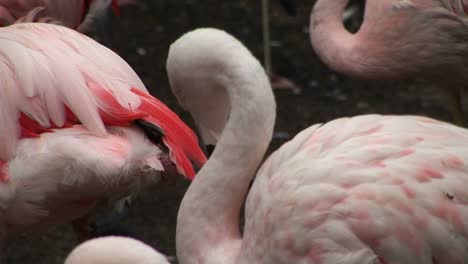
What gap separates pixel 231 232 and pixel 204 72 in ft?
1.77

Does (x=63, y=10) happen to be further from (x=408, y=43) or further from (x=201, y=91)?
(x=408, y=43)

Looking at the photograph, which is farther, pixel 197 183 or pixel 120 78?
pixel 120 78

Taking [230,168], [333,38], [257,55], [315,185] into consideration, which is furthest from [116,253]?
[257,55]

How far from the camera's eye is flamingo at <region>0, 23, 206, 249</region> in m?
3.80

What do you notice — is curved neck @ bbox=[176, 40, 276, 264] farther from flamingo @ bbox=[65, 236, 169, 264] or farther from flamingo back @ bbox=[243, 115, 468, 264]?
flamingo @ bbox=[65, 236, 169, 264]

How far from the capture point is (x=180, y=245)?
3.80 metres

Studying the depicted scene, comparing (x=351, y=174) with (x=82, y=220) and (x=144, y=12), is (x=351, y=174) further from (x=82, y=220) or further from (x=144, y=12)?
(x=144, y=12)

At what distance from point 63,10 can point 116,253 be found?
2.64 metres

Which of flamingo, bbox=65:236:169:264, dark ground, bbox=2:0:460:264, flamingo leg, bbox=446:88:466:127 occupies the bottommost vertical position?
dark ground, bbox=2:0:460:264

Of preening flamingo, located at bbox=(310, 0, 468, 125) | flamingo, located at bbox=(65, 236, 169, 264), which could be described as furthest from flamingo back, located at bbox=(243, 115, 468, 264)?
preening flamingo, located at bbox=(310, 0, 468, 125)

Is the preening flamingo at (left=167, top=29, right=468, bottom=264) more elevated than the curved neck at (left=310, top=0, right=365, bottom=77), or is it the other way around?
the preening flamingo at (left=167, top=29, right=468, bottom=264)

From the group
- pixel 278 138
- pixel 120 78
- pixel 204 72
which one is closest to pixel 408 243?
pixel 204 72

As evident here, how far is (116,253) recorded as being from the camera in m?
2.58

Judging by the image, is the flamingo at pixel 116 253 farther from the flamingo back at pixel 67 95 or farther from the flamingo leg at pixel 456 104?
the flamingo leg at pixel 456 104
